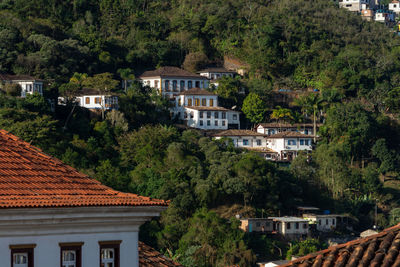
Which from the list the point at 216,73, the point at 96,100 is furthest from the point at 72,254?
the point at 216,73

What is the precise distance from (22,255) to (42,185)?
1.23 metres

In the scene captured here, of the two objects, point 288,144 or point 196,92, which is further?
point 196,92

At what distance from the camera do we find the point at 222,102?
116562mm

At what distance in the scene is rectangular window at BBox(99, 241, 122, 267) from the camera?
13.3 m

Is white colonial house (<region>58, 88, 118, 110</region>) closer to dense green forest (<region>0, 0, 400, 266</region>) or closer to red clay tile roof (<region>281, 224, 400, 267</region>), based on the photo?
dense green forest (<region>0, 0, 400, 266</region>)

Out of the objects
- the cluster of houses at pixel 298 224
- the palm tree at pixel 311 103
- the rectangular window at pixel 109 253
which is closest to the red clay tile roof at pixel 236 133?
the palm tree at pixel 311 103

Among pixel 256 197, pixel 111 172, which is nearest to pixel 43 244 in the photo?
pixel 111 172

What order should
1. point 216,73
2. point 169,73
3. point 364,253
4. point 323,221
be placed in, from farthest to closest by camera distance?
1. point 216,73
2. point 169,73
3. point 323,221
4. point 364,253

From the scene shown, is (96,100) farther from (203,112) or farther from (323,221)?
(323,221)

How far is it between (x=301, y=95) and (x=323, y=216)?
111 feet

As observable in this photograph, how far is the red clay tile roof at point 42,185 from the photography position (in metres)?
12.5

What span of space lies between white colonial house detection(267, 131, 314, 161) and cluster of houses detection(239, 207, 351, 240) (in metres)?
17.1

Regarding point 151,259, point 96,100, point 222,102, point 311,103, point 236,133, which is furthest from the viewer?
point 311,103

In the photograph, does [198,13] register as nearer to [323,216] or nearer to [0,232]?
[323,216]
